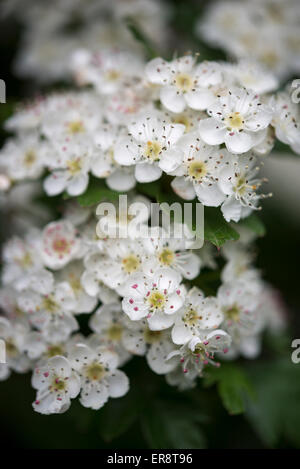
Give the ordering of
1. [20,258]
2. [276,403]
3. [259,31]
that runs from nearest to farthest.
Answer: [20,258], [276,403], [259,31]

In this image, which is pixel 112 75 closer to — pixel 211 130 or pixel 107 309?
pixel 211 130

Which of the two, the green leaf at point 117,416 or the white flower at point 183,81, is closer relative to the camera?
the white flower at point 183,81

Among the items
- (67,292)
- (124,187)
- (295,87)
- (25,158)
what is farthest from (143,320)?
(295,87)

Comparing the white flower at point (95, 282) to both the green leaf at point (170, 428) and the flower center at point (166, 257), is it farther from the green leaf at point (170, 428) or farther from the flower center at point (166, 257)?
the green leaf at point (170, 428)

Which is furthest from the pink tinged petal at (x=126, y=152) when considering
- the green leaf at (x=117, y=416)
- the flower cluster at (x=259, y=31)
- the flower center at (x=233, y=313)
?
the flower cluster at (x=259, y=31)

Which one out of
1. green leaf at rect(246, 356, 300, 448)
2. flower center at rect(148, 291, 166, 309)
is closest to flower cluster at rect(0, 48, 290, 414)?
flower center at rect(148, 291, 166, 309)

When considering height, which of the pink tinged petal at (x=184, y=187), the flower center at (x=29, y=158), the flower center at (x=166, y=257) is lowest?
the flower center at (x=166, y=257)

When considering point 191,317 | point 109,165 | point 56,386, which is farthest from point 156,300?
point 109,165
